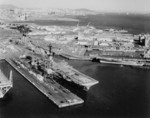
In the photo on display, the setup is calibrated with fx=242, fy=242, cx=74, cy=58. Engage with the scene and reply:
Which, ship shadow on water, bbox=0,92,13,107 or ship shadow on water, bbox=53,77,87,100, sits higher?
ship shadow on water, bbox=53,77,87,100

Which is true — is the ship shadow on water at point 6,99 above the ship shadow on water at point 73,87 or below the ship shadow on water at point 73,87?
below

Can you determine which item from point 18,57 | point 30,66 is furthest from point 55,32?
point 30,66

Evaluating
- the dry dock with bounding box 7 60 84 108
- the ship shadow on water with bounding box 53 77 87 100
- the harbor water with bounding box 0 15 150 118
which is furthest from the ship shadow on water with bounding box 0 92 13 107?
the ship shadow on water with bounding box 53 77 87 100

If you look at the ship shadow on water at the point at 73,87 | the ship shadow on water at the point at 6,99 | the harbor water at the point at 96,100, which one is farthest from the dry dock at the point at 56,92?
the ship shadow on water at the point at 6,99

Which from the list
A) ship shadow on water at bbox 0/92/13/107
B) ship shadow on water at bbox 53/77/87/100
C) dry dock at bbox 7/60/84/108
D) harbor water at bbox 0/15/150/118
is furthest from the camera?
ship shadow on water at bbox 53/77/87/100

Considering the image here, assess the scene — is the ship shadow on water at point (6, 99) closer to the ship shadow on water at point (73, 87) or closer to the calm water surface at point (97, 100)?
the calm water surface at point (97, 100)

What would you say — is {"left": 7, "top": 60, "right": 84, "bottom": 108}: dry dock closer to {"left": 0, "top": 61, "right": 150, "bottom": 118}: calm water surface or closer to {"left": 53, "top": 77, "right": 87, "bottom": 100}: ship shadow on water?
{"left": 0, "top": 61, "right": 150, "bottom": 118}: calm water surface

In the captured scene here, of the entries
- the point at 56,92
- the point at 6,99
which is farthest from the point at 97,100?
the point at 6,99

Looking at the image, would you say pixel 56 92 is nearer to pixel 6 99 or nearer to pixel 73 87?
pixel 73 87

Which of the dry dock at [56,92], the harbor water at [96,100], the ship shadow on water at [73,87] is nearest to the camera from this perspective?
the harbor water at [96,100]
